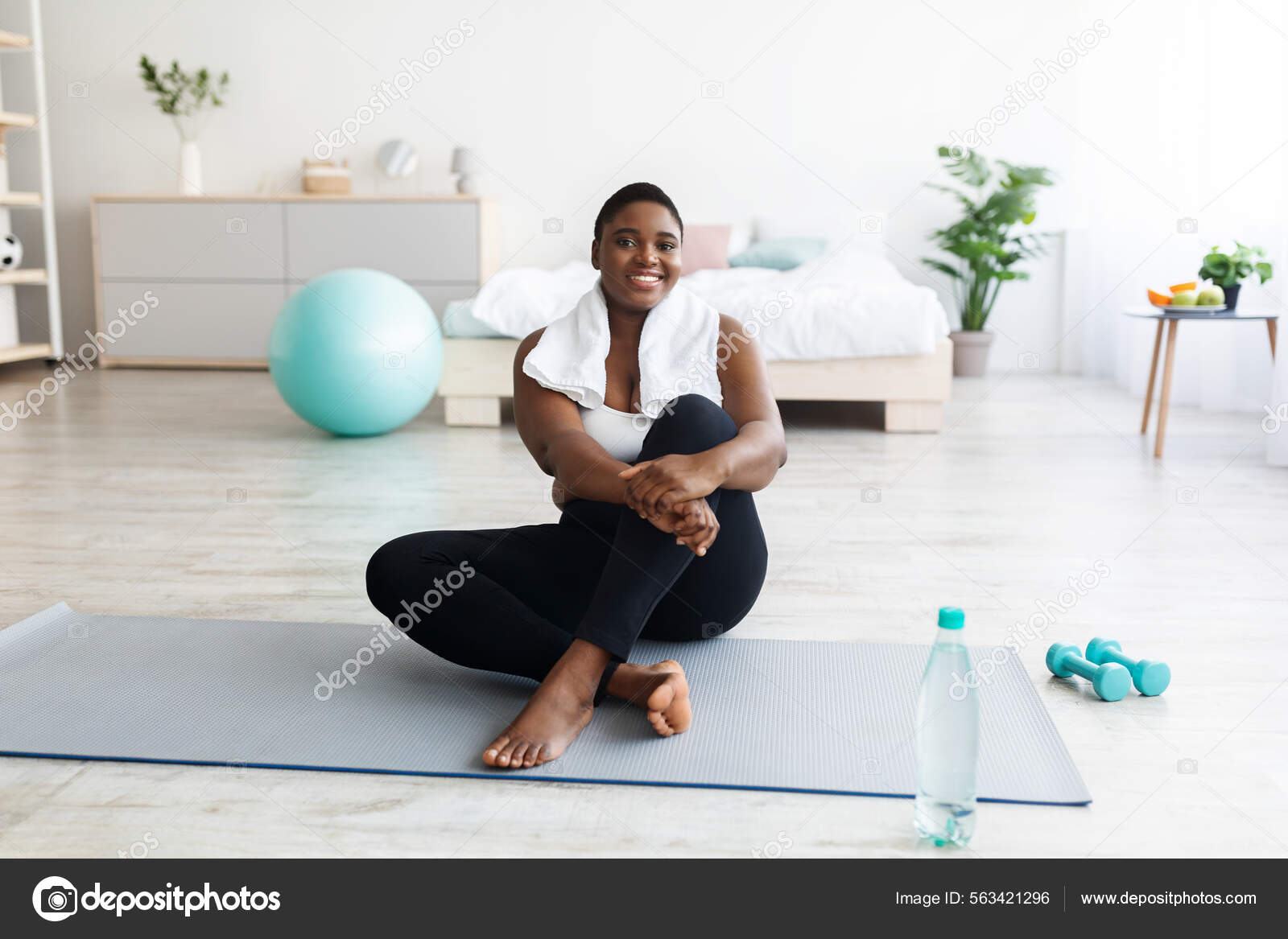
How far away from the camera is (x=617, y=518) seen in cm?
165

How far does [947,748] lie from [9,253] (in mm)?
5291

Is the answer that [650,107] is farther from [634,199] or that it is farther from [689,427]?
[689,427]

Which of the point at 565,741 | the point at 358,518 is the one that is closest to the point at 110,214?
the point at 358,518

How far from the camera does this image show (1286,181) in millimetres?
3574

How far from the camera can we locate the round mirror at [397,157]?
5.71 metres

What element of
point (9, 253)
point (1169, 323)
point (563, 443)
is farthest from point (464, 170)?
point (563, 443)

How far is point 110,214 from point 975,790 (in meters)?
5.40

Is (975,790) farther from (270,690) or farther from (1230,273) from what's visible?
(1230,273)

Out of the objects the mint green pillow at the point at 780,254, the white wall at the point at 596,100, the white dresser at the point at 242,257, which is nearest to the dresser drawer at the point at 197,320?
the white dresser at the point at 242,257

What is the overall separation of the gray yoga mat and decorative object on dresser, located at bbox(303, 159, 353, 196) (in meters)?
3.98

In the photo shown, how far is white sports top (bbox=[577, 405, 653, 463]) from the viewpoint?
1.68m

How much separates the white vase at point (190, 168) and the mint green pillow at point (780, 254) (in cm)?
272
